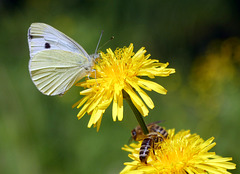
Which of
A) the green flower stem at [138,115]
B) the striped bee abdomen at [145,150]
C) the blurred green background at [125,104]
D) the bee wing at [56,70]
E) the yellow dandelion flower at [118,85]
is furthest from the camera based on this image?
the blurred green background at [125,104]

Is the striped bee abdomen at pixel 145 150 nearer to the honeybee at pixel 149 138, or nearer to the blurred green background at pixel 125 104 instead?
the honeybee at pixel 149 138

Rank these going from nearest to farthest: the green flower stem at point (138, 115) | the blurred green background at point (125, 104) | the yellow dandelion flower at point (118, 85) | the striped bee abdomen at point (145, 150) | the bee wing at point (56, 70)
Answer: the striped bee abdomen at point (145, 150), the green flower stem at point (138, 115), the yellow dandelion flower at point (118, 85), the bee wing at point (56, 70), the blurred green background at point (125, 104)

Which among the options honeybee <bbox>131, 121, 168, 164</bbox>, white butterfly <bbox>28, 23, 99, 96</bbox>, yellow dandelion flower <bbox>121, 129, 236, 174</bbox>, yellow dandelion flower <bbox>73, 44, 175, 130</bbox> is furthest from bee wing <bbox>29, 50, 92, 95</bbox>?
yellow dandelion flower <bbox>121, 129, 236, 174</bbox>

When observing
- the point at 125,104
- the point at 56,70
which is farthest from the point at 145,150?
the point at 125,104

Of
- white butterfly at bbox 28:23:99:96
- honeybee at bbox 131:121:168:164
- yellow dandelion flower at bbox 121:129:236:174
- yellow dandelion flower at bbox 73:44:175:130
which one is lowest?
yellow dandelion flower at bbox 121:129:236:174

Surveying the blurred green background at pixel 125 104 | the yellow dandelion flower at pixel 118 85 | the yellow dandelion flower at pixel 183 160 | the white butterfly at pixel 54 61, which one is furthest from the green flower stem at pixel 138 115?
the blurred green background at pixel 125 104

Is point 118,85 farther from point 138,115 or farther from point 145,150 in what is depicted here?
point 145,150

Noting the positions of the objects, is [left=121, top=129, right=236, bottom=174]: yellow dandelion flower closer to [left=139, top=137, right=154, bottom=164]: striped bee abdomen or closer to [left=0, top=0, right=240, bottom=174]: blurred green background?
[left=139, top=137, right=154, bottom=164]: striped bee abdomen
